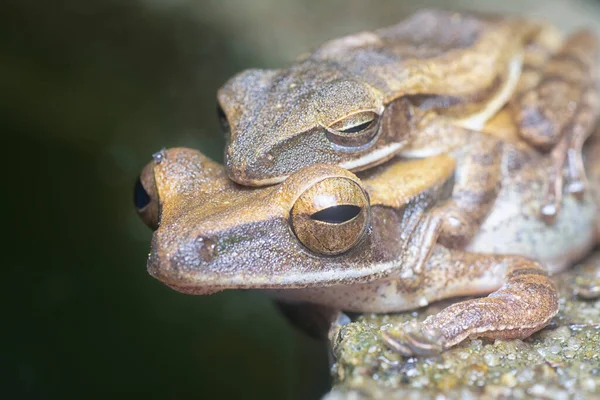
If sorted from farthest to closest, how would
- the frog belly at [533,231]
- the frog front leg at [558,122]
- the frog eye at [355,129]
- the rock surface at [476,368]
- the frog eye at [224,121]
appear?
the frog front leg at [558,122]
the frog belly at [533,231]
the frog eye at [224,121]
the frog eye at [355,129]
the rock surface at [476,368]

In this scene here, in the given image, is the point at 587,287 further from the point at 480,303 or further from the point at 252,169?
the point at 252,169

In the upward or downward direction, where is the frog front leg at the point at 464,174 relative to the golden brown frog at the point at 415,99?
downward

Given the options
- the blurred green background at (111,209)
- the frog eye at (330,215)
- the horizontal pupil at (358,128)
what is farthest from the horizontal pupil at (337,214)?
the blurred green background at (111,209)

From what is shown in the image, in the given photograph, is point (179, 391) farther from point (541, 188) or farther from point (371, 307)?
point (541, 188)

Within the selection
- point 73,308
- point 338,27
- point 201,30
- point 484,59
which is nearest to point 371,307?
point 484,59

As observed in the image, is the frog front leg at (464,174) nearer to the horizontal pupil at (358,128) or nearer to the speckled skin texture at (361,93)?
the speckled skin texture at (361,93)

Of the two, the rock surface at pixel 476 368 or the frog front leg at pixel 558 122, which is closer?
the rock surface at pixel 476 368
